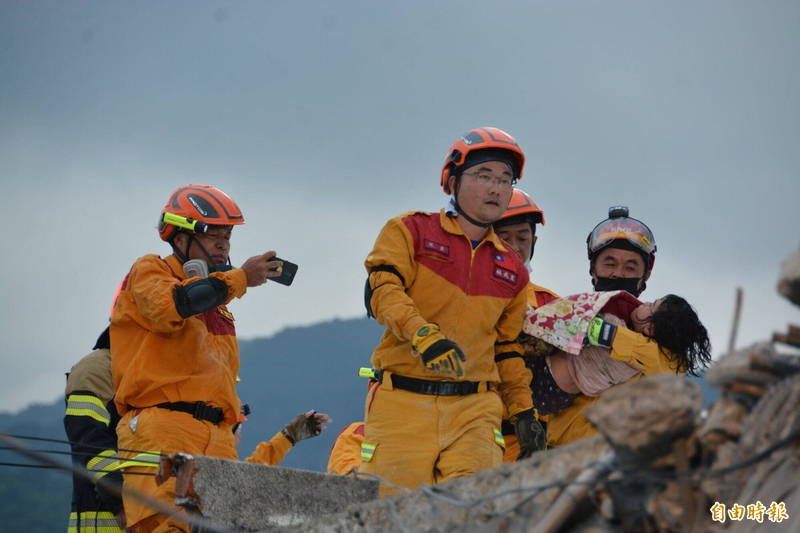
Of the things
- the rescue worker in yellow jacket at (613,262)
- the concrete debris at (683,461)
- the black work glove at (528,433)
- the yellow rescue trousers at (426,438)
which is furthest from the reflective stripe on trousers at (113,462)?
the concrete debris at (683,461)

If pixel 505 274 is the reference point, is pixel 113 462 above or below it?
below

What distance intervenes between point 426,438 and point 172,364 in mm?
1786

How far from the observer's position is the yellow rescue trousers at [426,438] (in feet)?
19.2

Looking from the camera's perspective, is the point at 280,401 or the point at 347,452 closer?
the point at 347,452

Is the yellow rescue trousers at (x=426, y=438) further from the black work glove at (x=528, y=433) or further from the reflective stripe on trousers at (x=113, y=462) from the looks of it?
the reflective stripe on trousers at (x=113, y=462)

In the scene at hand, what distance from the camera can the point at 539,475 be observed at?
4137mm

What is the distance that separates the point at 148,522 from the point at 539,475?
3164 millimetres

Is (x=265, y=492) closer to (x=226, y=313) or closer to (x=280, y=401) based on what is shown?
(x=226, y=313)

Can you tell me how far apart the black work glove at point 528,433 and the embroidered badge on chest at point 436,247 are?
3.56 ft

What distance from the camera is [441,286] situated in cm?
614

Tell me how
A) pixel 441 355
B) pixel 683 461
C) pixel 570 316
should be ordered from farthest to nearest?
pixel 570 316
pixel 441 355
pixel 683 461

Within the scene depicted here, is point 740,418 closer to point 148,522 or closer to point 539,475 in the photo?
point 539,475

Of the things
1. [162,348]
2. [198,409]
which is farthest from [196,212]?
[198,409]

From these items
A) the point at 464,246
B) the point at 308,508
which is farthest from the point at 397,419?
the point at 464,246
